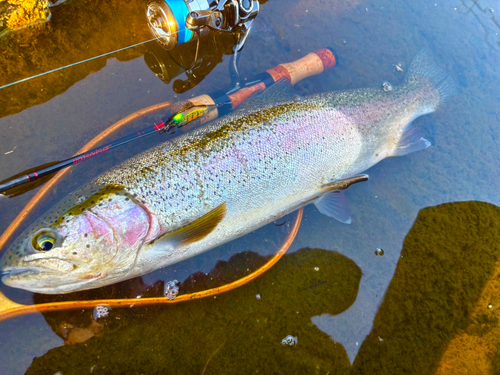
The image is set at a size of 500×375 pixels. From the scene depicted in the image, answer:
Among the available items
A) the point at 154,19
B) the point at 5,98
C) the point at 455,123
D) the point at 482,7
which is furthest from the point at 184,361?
the point at 482,7

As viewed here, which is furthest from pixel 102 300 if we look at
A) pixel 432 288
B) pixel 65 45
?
pixel 432 288

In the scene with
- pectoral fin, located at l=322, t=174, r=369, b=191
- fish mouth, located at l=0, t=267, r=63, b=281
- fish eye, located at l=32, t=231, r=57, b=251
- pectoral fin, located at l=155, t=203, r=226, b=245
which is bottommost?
pectoral fin, located at l=322, t=174, r=369, b=191

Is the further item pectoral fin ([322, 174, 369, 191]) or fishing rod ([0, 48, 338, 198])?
pectoral fin ([322, 174, 369, 191])

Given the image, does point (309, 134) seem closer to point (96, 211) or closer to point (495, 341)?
point (96, 211)

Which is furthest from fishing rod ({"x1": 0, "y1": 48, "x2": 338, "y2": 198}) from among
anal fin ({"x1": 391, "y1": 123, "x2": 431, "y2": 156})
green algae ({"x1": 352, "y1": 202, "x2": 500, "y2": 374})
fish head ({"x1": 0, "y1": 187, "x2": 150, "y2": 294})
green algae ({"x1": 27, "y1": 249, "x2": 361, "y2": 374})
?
green algae ({"x1": 352, "y1": 202, "x2": 500, "y2": 374})

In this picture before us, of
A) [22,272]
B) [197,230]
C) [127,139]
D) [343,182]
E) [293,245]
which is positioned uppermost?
[127,139]

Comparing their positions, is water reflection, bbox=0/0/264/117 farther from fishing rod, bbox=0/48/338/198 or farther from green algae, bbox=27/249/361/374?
green algae, bbox=27/249/361/374

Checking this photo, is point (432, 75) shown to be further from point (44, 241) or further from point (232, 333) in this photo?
point (44, 241)
